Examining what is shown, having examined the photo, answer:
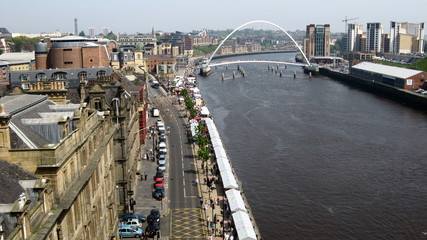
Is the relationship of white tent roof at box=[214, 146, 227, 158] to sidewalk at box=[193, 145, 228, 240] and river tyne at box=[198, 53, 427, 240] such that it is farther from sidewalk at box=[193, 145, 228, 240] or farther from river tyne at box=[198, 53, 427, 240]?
river tyne at box=[198, 53, 427, 240]

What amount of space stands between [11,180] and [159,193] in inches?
1000

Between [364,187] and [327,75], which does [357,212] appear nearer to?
[364,187]

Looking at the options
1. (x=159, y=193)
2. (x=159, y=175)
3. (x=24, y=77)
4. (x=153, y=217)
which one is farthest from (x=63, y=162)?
(x=24, y=77)

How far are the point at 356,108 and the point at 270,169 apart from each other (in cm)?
5177

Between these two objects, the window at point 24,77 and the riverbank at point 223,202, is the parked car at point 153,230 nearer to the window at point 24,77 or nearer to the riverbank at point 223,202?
the riverbank at point 223,202

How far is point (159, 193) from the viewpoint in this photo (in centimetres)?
4122

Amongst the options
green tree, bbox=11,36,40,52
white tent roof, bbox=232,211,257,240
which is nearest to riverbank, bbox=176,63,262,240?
white tent roof, bbox=232,211,257,240

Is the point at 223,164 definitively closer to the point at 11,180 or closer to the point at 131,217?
the point at 131,217

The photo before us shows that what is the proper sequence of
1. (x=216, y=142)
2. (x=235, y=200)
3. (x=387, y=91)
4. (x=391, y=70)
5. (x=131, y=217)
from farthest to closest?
(x=391, y=70) < (x=387, y=91) < (x=216, y=142) < (x=235, y=200) < (x=131, y=217)

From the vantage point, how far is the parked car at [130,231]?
34438mm

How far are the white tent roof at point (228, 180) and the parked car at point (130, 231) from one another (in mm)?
9769

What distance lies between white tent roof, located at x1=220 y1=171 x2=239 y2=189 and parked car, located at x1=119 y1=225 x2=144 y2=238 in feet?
32.0

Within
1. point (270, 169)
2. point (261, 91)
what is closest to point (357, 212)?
point (270, 169)

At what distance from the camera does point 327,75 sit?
7564 inches
